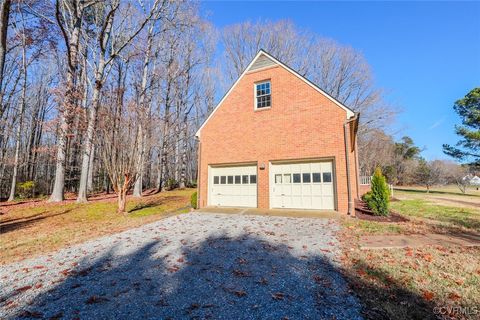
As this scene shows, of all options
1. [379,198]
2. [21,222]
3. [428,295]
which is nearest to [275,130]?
[379,198]

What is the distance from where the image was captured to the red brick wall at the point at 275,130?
9688 millimetres

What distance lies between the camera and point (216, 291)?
3.35 metres

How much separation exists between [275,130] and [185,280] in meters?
8.22

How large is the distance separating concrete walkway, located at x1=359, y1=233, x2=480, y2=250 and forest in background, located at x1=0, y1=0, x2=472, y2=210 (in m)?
9.86

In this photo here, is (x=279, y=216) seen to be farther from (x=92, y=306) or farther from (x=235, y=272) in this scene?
(x=92, y=306)

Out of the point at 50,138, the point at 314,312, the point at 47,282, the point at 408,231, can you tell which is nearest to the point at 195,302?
the point at 314,312

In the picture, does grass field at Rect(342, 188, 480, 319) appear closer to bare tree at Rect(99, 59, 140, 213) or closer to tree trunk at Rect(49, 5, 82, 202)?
bare tree at Rect(99, 59, 140, 213)

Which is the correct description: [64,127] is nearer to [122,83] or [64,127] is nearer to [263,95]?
[122,83]

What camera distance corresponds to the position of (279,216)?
Result: 30.2 feet

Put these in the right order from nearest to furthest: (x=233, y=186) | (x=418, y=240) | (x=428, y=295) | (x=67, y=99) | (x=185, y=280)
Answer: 1. (x=428, y=295)
2. (x=185, y=280)
3. (x=418, y=240)
4. (x=233, y=186)
5. (x=67, y=99)

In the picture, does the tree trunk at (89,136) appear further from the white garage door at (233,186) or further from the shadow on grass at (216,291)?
the shadow on grass at (216,291)

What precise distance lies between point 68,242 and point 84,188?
8.96 m

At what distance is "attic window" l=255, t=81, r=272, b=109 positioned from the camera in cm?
1122

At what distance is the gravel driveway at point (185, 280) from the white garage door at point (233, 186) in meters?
4.78
